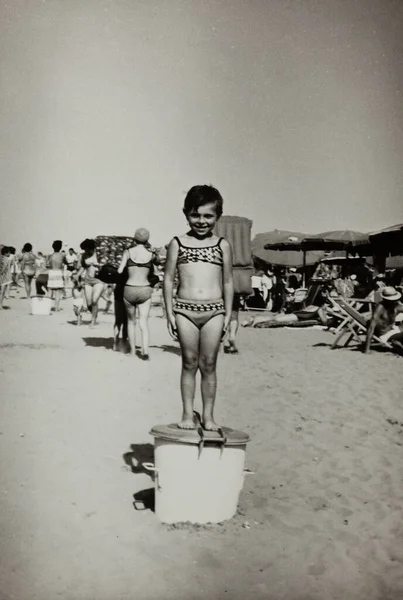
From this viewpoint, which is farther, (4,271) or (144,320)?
(4,271)

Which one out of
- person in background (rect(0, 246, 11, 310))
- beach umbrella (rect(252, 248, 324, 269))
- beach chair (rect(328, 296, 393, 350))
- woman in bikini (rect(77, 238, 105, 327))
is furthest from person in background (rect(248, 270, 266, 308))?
beach chair (rect(328, 296, 393, 350))

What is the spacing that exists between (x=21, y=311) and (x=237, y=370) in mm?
10768

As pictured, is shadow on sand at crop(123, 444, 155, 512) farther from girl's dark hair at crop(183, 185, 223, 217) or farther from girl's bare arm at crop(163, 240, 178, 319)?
girl's dark hair at crop(183, 185, 223, 217)

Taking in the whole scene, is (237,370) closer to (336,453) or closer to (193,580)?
(336,453)

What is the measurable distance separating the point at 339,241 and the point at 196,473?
18.8 m

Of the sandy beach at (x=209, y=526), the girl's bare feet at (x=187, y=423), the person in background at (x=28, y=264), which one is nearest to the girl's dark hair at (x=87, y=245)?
the sandy beach at (x=209, y=526)

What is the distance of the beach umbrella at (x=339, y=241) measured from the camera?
70.1 ft

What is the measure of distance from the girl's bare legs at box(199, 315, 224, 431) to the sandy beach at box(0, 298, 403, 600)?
0.62 metres

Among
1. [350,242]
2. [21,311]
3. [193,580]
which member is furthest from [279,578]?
[350,242]

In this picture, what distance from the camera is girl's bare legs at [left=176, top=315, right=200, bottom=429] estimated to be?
4.39m

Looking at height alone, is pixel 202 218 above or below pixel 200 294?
above

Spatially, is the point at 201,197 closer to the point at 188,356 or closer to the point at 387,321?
the point at 188,356

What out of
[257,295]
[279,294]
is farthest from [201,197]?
[257,295]

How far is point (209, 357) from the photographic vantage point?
4438mm
